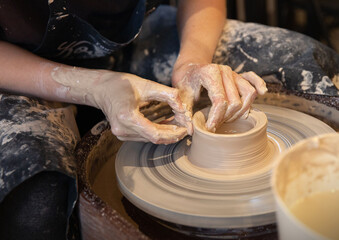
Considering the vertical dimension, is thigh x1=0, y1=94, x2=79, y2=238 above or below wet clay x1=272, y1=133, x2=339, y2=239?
below

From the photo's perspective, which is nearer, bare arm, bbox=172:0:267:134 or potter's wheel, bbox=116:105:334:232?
potter's wheel, bbox=116:105:334:232

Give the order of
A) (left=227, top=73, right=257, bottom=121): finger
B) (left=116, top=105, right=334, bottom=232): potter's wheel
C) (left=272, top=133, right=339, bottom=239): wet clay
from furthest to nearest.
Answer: (left=227, top=73, right=257, bottom=121): finger
(left=116, top=105, right=334, bottom=232): potter's wheel
(left=272, top=133, right=339, bottom=239): wet clay

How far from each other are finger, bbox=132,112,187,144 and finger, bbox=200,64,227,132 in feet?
0.32

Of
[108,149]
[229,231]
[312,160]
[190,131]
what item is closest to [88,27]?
[108,149]

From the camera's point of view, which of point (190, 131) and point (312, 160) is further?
point (190, 131)

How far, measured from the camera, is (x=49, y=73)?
1.42 meters

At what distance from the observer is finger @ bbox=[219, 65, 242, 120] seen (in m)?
1.25

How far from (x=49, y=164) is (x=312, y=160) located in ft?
2.13

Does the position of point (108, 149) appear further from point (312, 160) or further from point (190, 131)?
point (312, 160)

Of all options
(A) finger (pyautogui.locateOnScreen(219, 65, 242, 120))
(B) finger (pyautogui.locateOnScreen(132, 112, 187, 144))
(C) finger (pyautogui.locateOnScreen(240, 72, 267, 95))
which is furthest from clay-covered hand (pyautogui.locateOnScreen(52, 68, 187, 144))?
(C) finger (pyautogui.locateOnScreen(240, 72, 267, 95))

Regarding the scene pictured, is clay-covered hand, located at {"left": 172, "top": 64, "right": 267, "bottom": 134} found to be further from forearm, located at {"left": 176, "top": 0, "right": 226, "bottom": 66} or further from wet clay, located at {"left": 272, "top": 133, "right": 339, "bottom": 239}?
wet clay, located at {"left": 272, "top": 133, "right": 339, "bottom": 239}

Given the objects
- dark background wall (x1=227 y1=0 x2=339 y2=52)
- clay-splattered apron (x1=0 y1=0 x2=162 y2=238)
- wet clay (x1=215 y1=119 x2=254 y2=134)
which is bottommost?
dark background wall (x1=227 y1=0 x2=339 y2=52)

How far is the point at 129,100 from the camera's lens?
49.1 inches

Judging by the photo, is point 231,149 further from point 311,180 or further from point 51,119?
point 51,119
